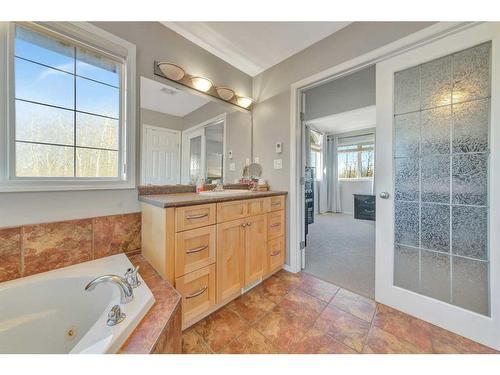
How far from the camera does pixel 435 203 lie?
131 centimetres

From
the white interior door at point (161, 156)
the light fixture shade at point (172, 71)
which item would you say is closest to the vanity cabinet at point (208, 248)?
the white interior door at point (161, 156)

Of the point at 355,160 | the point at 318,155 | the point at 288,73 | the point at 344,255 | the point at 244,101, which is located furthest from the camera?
the point at 318,155

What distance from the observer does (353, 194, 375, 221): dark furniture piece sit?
4621 mm

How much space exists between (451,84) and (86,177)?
2.60 meters

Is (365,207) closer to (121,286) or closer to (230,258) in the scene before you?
(230,258)

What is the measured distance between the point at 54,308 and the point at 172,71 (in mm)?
1866

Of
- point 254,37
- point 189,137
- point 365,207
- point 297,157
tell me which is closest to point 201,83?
point 189,137

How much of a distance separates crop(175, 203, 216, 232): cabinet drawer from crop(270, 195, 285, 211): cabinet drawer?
2.41 feet

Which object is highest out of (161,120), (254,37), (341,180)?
(254,37)

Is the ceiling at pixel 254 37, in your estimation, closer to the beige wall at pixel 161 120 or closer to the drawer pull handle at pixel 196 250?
the beige wall at pixel 161 120

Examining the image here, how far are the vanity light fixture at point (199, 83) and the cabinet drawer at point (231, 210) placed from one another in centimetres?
126

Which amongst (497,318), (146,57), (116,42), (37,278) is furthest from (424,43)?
(37,278)

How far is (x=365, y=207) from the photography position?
4.73 m
